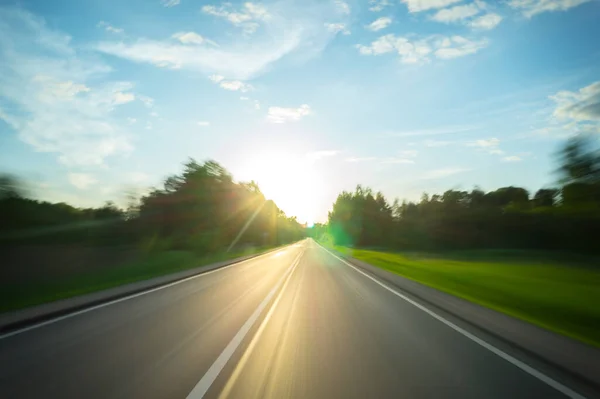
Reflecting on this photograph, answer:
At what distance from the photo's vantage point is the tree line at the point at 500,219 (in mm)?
28359

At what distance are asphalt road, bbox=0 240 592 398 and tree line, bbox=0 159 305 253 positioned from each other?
601 inches

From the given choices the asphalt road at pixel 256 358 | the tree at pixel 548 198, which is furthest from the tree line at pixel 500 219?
the asphalt road at pixel 256 358

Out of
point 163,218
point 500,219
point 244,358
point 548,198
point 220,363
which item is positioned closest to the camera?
point 220,363

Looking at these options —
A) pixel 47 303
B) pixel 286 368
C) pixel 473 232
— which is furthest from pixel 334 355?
pixel 473 232

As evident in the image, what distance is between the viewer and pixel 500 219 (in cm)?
5834

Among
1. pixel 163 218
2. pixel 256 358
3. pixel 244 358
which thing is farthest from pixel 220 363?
pixel 163 218

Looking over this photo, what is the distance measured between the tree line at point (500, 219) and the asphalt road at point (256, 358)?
24.3 metres

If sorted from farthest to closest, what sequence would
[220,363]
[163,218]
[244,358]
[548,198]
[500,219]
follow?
[500,219], [163,218], [548,198], [244,358], [220,363]

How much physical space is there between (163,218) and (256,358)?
4988 cm

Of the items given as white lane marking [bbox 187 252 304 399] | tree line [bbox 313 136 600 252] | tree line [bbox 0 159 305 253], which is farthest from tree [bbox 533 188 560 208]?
tree line [bbox 0 159 305 253]

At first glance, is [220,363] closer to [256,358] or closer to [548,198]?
[256,358]

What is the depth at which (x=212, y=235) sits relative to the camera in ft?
169

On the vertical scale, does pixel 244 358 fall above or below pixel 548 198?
below

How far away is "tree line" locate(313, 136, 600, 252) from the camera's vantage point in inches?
1117
